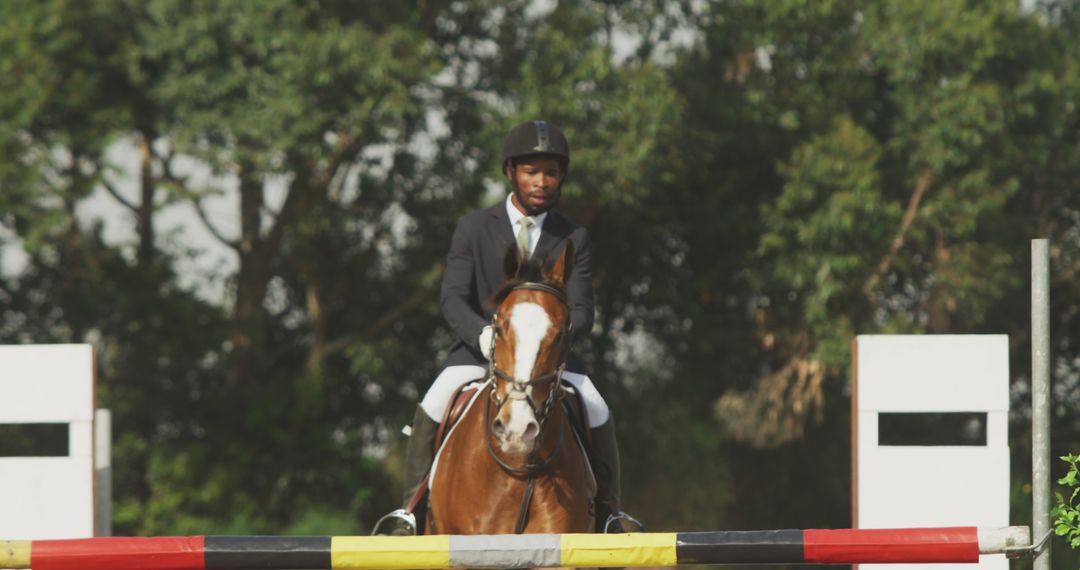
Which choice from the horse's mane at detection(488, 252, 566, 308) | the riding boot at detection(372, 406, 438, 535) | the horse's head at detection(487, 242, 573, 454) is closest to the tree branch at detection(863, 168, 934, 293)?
the riding boot at detection(372, 406, 438, 535)

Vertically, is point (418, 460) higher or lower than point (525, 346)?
lower

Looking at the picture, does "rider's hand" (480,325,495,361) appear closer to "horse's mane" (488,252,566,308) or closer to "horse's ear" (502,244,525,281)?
"horse's mane" (488,252,566,308)

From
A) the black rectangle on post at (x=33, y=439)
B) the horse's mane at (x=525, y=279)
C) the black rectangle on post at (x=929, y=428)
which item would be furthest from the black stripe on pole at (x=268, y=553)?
the black rectangle on post at (x=929, y=428)

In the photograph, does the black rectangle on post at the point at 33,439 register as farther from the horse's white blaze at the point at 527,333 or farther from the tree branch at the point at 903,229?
the horse's white blaze at the point at 527,333

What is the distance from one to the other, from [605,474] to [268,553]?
5.70ft

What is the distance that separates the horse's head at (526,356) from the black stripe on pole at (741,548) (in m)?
0.64

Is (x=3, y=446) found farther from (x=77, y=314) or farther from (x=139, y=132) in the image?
(x=139, y=132)

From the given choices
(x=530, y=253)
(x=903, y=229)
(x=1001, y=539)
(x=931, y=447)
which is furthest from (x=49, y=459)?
(x=903, y=229)

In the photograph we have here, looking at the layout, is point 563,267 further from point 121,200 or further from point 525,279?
point 121,200

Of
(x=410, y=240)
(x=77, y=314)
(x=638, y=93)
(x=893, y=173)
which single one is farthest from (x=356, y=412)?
(x=893, y=173)

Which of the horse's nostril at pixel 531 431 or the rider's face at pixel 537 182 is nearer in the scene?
the horse's nostril at pixel 531 431

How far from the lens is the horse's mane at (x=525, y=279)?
5.78 metres

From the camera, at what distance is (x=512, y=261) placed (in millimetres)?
5883

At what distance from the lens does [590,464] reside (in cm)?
643
